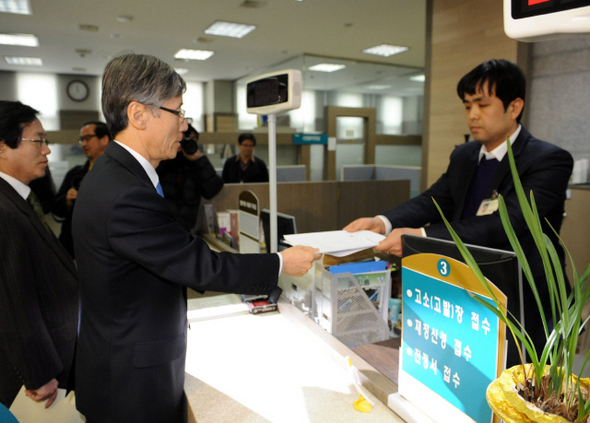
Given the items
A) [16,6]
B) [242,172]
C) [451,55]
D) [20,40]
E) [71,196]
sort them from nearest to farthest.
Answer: [71,196]
[451,55]
[242,172]
[16,6]
[20,40]

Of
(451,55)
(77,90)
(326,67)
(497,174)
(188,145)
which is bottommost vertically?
(497,174)

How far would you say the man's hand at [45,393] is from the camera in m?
1.38

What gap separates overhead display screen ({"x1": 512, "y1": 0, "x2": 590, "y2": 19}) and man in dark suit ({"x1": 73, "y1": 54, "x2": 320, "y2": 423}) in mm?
759

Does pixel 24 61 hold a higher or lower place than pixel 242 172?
higher

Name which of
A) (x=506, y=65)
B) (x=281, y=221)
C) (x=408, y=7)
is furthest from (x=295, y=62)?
(x=506, y=65)

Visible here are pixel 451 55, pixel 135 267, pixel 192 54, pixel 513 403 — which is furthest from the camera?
pixel 192 54

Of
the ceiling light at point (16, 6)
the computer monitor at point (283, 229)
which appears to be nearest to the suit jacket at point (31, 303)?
the computer monitor at point (283, 229)

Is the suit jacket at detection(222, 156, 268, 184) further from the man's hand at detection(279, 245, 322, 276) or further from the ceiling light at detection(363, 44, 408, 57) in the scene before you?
the ceiling light at detection(363, 44, 408, 57)

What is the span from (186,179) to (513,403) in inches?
104

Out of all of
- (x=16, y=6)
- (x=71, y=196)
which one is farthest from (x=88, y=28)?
(x=71, y=196)

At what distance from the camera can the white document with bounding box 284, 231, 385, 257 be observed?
1.16m

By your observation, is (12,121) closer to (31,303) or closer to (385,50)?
(31,303)

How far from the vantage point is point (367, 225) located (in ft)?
5.24

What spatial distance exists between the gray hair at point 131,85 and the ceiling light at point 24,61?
8.17 m
